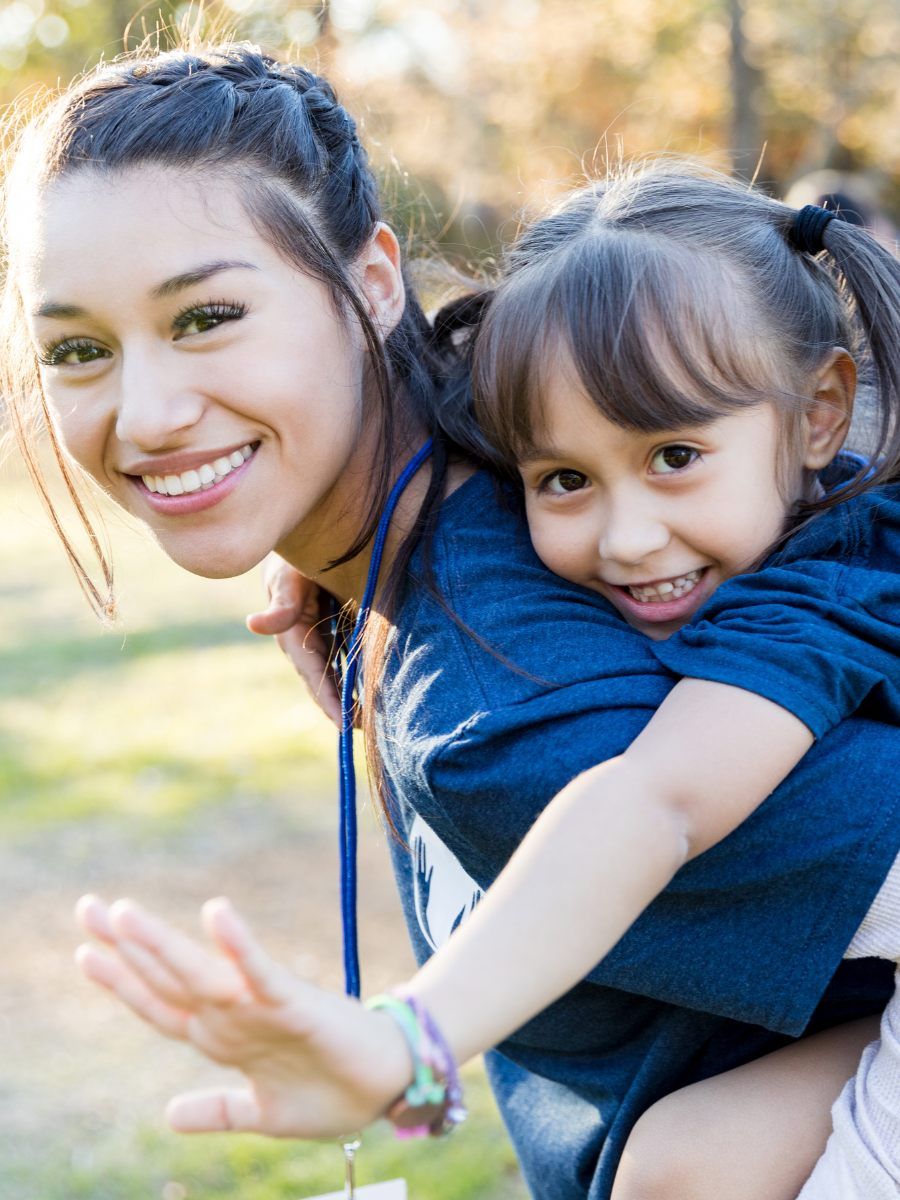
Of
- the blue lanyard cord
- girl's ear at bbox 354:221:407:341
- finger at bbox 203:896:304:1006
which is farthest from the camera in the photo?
girl's ear at bbox 354:221:407:341

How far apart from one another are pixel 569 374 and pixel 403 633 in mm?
402

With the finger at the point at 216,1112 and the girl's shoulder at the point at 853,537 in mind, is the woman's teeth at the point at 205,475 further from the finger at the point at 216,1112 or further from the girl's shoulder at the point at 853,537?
the finger at the point at 216,1112

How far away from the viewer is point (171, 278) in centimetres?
192

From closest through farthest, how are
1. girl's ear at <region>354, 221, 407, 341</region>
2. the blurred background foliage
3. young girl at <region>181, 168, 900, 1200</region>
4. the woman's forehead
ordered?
young girl at <region>181, 168, 900, 1200</region> → the woman's forehead → girl's ear at <region>354, 221, 407, 341</region> → the blurred background foliage

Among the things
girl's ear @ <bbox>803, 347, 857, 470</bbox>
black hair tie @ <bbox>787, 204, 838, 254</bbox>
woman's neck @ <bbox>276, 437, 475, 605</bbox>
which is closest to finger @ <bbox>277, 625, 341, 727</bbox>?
woman's neck @ <bbox>276, 437, 475, 605</bbox>

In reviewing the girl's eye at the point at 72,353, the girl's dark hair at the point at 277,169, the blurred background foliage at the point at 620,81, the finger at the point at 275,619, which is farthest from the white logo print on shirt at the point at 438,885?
the blurred background foliage at the point at 620,81

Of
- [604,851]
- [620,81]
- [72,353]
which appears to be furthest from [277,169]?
[620,81]

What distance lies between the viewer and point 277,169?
209 cm

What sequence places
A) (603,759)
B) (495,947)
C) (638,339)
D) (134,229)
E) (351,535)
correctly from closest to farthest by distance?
1. (495,947)
2. (603,759)
3. (638,339)
4. (134,229)
5. (351,535)

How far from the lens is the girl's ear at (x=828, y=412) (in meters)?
1.97

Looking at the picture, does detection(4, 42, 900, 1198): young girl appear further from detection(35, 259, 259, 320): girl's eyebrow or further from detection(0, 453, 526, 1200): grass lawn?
detection(0, 453, 526, 1200): grass lawn

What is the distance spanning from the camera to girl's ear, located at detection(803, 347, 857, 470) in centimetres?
197

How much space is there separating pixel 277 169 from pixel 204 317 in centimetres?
28

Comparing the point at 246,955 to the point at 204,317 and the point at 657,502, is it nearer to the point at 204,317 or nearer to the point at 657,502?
the point at 657,502
